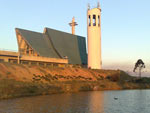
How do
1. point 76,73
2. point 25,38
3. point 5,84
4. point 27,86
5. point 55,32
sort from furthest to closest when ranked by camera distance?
point 55,32 → point 25,38 → point 76,73 → point 27,86 → point 5,84

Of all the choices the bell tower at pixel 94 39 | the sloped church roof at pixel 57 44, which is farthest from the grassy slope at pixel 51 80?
the sloped church roof at pixel 57 44

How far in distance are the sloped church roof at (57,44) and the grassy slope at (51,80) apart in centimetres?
1642

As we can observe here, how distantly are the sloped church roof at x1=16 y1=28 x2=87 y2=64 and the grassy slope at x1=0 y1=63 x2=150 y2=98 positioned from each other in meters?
16.4

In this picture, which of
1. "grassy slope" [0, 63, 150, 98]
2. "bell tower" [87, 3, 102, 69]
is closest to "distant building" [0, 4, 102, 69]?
"bell tower" [87, 3, 102, 69]

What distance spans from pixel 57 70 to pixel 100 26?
107ft

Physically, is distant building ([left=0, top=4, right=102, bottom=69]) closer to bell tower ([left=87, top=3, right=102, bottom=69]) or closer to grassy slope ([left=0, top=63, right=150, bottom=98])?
bell tower ([left=87, top=3, right=102, bottom=69])

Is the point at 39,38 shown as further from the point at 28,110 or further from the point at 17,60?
the point at 28,110

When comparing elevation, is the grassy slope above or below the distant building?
below

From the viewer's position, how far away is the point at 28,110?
96.4 ft

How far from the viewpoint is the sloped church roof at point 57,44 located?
3423 inches

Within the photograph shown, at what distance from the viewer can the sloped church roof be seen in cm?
8694

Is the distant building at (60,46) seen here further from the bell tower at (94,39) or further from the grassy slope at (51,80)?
the grassy slope at (51,80)

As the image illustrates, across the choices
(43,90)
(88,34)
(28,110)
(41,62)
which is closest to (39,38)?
(41,62)

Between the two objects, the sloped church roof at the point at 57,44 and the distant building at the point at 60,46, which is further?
the sloped church roof at the point at 57,44
